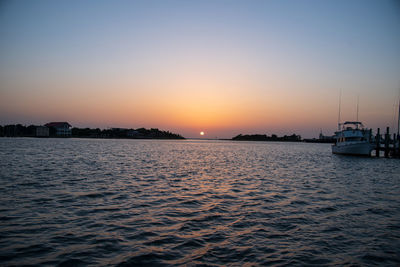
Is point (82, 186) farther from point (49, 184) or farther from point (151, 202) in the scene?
point (151, 202)

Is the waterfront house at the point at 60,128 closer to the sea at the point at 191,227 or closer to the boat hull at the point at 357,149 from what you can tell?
the boat hull at the point at 357,149

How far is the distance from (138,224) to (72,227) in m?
2.07

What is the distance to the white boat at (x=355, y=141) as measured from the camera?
1967 inches

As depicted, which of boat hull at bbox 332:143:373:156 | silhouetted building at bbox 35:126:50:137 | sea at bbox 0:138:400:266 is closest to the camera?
sea at bbox 0:138:400:266

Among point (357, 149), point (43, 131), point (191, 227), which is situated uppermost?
point (43, 131)

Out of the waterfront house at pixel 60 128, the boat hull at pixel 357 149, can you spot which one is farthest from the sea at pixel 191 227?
the waterfront house at pixel 60 128

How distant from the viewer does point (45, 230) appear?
792cm

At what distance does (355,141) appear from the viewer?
52125mm

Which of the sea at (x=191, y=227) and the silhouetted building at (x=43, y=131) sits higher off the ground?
the silhouetted building at (x=43, y=131)

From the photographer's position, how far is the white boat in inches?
1967

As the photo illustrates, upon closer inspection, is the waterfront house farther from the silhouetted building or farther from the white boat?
the white boat

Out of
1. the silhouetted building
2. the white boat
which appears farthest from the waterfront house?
the white boat

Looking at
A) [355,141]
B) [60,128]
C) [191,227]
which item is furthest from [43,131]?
[191,227]

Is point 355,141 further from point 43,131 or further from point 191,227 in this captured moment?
point 43,131
